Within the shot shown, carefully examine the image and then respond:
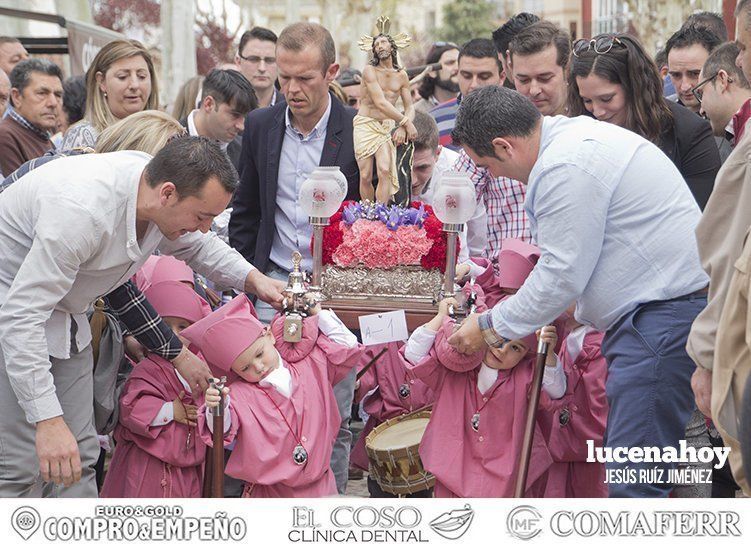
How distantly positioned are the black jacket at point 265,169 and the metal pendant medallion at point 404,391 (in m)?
1.03

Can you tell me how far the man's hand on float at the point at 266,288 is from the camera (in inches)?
208

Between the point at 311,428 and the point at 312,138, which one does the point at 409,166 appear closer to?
the point at 312,138

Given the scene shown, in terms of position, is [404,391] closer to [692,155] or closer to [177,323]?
[177,323]

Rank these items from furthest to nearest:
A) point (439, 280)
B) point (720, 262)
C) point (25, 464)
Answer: point (439, 280), point (25, 464), point (720, 262)

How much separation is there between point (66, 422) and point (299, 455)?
101 centimetres

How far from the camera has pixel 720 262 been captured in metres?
3.72

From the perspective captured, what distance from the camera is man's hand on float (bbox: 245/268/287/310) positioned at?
17.4ft

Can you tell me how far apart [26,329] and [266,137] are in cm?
225

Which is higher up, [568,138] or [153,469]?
[568,138]

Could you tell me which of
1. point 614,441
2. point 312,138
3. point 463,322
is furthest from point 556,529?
point 312,138

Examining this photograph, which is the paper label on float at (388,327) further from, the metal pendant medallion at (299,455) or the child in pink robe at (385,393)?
the child in pink robe at (385,393)

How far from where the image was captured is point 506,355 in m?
5.07

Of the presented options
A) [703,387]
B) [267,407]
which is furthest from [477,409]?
[703,387]

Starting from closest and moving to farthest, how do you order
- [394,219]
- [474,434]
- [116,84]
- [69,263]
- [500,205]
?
[69,263] < [474,434] < [394,219] < [500,205] < [116,84]
